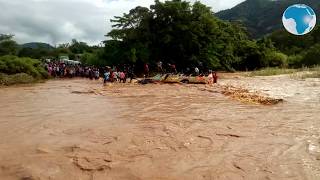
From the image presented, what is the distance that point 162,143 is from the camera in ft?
25.0

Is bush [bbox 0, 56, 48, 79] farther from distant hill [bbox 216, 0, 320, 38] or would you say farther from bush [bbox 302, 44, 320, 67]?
distant hill [bbox 216, 0, 320, 38]

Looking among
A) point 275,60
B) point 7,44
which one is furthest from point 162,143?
point 7,44

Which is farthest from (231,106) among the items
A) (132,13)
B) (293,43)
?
(293,43)

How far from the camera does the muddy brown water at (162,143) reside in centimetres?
599

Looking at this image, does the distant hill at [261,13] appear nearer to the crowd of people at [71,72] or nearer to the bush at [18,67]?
the crowd of people at [71,72]

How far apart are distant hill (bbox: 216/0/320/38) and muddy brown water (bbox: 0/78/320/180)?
303 feet

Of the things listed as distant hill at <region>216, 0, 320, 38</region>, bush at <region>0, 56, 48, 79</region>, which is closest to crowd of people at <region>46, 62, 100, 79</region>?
bush at <region>0, 56, 48, 79</region>

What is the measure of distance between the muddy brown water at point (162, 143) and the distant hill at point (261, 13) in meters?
92.2

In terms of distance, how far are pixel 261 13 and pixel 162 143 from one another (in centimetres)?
12179

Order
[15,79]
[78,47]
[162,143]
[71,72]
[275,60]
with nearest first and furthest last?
[162,143], [15,79], [71,72], [275,60], [78,47]

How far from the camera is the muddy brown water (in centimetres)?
599

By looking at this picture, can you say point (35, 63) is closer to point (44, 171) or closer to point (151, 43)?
point (151, 43)

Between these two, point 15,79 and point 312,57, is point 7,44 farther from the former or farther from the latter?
point 312,57

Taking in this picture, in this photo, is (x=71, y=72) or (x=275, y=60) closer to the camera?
(x=71, y=72)
